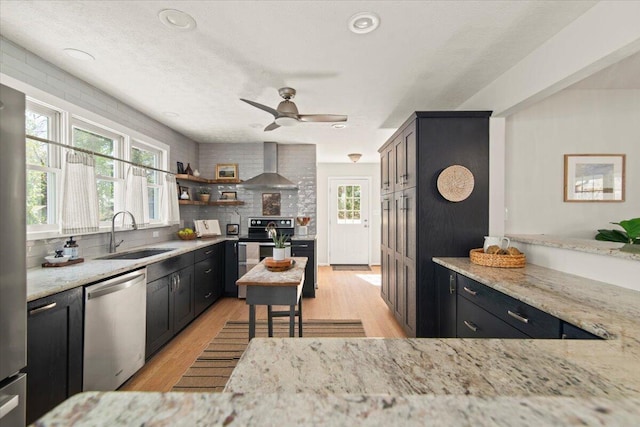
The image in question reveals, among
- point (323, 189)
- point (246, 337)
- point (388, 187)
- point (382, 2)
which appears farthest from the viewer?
point (323, 189)

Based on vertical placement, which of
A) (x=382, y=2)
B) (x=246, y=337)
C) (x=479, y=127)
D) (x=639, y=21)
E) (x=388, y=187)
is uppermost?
(x=382, y=2)

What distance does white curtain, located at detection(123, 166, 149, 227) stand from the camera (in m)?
3.18

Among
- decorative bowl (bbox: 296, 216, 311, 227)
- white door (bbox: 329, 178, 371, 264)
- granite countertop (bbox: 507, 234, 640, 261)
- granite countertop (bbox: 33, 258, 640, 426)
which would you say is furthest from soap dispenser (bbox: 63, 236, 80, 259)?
white door (bbox: 329, 178, 371, 264)

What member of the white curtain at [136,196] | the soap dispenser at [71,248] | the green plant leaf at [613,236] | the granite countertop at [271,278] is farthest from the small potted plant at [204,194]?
the green plant leaf at [613,236]

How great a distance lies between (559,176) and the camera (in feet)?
9.12

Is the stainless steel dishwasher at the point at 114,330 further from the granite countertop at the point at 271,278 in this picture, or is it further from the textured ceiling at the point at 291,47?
the textured ceiling at the point at 291,47

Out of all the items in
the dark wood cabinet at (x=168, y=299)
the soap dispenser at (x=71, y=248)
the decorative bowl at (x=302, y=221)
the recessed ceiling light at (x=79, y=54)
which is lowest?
the dark wood cabinet at (x=168, y=299)

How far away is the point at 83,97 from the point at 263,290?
247 centimetres

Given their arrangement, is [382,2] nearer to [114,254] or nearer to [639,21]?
Answer: [639,21]

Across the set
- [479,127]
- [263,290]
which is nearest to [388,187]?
[479,127]

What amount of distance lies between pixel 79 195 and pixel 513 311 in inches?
130

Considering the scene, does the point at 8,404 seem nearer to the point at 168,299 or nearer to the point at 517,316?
the point at 168,299

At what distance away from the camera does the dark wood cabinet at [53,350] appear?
1522 millimetres

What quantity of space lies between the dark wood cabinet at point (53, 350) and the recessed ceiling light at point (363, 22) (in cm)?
241
